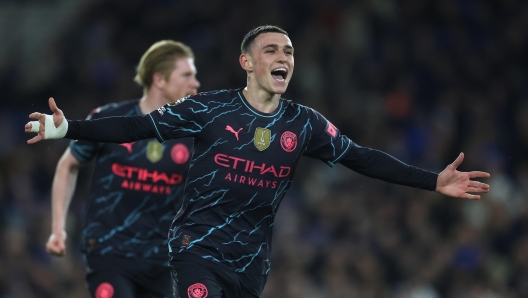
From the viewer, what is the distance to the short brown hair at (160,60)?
265 inches

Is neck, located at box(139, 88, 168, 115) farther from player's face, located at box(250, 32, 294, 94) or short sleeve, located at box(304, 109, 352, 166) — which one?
short sleeve, located at box(304, 109, 352, 166)

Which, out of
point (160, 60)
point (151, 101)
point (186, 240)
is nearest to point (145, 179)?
point (151, 101)

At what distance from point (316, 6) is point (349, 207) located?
12.1ft

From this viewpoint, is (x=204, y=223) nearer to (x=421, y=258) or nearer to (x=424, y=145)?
(x=421, y=258)

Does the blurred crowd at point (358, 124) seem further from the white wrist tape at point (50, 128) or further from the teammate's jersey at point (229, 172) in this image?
the white wrist tape at point (50, 128)

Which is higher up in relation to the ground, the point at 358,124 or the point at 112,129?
the point at 358,124

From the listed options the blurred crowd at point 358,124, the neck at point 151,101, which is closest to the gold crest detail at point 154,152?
the neck at point 151,101

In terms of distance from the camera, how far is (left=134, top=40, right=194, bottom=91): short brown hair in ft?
22.1

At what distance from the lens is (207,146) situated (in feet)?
17.4

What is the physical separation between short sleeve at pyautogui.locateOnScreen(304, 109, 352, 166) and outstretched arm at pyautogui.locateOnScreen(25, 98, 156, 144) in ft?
3.24

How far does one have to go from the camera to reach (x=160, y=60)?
6.77 metres

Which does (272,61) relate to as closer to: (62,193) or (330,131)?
(330,131)

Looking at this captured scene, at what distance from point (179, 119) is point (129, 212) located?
1343 mm

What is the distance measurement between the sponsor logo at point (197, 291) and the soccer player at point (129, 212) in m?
1.17
